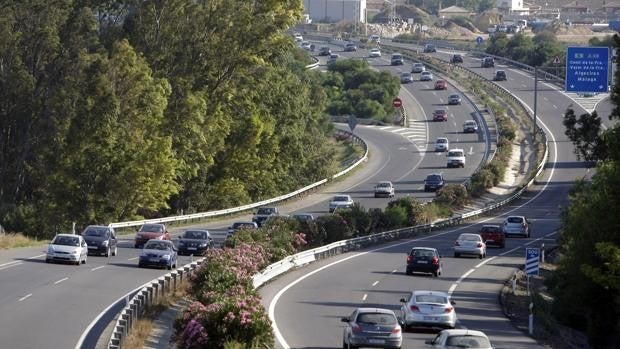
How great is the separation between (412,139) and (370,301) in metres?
77.7

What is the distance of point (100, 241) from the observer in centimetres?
5094

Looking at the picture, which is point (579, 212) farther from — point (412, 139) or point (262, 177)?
point (412, 139)

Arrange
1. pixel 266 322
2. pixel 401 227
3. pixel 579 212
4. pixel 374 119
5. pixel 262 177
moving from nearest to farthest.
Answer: pixel 266 322 < pixel 579 212 < pixel 401 227 < pixel 262 177 < pixel 374 119

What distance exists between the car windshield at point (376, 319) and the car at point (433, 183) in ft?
194

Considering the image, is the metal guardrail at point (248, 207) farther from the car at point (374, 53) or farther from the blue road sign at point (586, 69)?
the car at point (374, 53)

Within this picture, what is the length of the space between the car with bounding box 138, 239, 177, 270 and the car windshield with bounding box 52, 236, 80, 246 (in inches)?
87.7

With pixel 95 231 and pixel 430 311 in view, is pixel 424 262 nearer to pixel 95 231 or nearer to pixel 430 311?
pixel 95 231

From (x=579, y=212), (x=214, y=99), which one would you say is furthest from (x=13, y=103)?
(x=579, y=212)

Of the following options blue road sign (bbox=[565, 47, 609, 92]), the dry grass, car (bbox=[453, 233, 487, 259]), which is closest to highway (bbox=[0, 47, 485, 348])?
the dry grass

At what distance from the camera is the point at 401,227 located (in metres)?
71.1

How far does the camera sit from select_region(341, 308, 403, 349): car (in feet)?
98.4

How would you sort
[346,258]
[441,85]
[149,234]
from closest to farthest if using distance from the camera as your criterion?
[149,234], [346,258], [441,85]

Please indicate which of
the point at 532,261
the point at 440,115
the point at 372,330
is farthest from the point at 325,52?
the point at 372,330

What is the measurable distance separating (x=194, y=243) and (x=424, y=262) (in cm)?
942
